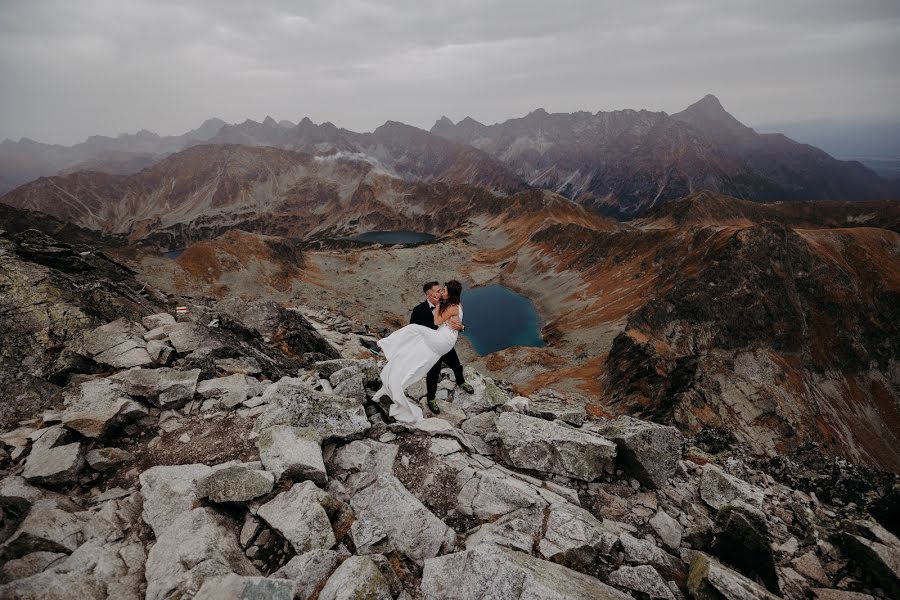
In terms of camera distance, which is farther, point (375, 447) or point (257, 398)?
point (257, 398)

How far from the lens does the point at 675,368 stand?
29.7 m

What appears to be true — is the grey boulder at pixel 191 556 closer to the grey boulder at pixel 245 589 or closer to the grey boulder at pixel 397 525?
the grey boulder at pixel 245 589

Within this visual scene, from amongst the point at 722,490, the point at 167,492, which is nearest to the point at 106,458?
the point at 167,492

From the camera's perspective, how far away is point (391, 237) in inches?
7121

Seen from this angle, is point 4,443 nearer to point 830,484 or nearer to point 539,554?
point 539,554

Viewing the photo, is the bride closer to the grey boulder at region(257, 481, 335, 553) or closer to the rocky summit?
the rocky summit

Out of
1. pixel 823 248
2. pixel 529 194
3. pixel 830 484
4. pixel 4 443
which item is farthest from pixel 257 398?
pixel 529 194

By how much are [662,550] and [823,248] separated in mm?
55760

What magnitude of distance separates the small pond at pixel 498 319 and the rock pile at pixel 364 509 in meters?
44.5

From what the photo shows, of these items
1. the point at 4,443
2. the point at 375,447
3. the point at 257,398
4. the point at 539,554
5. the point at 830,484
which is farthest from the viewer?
the point at 830,484

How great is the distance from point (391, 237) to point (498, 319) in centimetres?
12549

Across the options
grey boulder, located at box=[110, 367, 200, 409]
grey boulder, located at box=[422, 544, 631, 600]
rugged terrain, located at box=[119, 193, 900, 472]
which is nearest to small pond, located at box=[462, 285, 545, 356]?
rugged terrain, located at box=[119, 193, 900, 472]

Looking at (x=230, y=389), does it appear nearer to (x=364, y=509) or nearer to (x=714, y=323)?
(x=364, y=509)

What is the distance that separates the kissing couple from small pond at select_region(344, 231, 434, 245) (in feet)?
540
